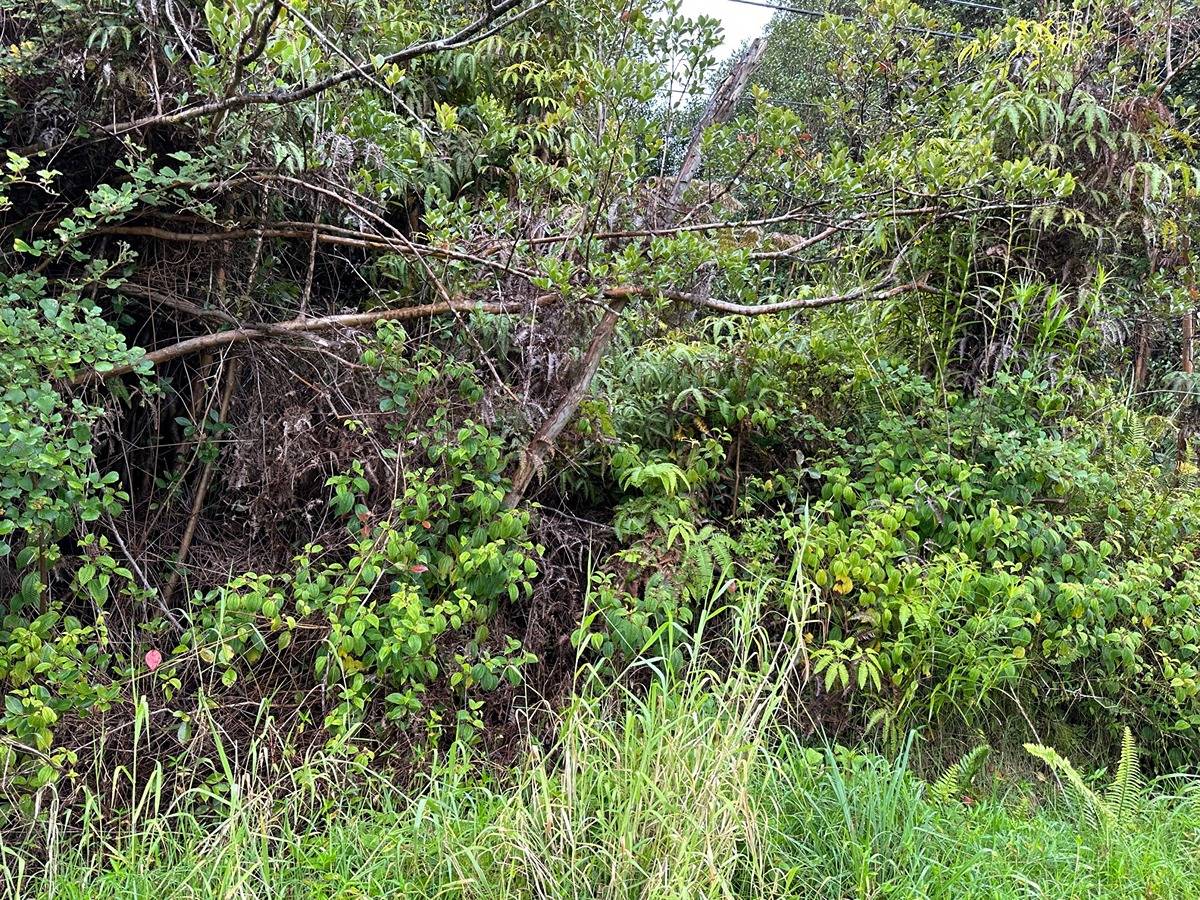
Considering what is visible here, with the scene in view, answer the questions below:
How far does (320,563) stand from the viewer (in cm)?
286

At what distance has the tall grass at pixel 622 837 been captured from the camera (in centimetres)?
192

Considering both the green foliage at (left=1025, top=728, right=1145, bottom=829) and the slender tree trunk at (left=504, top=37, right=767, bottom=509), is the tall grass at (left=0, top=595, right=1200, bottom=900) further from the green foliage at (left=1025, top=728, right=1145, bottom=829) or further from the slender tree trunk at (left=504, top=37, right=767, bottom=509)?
the slender tree trunk at (left=504, top=37, right=767, bottom=509)

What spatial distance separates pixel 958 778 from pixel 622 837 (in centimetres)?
125

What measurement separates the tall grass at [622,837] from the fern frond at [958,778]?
38 millimetres

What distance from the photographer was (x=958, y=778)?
2545 millimetres

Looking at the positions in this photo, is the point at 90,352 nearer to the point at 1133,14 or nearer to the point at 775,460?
the point at 775,460

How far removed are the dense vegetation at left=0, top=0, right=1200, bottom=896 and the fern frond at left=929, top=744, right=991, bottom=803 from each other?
2cm

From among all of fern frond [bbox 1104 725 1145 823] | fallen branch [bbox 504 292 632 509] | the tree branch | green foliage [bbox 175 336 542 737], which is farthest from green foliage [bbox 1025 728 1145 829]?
the tree branch

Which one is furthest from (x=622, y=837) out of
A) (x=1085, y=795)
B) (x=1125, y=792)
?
(x=1125, y=792)

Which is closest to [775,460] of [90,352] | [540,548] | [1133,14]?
[540,548]

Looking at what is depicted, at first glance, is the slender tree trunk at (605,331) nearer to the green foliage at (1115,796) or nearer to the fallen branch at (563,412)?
the fallen branch at (563,412)

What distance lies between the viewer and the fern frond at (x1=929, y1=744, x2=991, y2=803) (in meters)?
2.45

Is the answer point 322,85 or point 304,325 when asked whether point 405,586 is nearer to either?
point 304,325

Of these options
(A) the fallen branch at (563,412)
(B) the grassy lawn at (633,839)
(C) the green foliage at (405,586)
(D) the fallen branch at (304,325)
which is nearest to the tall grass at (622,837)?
(B) the grassy lawn at (633,839)
